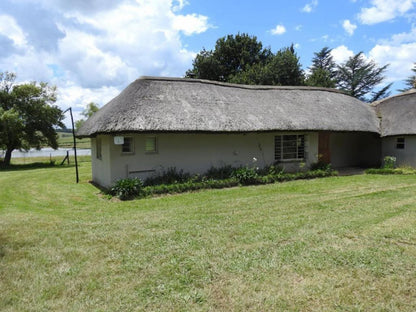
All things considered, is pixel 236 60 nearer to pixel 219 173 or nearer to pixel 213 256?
pixel 219 173

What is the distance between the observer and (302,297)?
350cm

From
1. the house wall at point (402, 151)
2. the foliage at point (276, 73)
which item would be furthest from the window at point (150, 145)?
the foliage at point (276, 73)

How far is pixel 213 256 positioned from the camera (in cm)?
463

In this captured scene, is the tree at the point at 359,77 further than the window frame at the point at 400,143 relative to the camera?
Yes

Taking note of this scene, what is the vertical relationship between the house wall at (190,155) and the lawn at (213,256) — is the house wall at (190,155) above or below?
above

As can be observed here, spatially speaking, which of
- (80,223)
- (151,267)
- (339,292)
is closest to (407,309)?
(339,292)

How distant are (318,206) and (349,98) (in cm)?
1339

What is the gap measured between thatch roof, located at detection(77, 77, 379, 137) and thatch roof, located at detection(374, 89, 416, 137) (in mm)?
630

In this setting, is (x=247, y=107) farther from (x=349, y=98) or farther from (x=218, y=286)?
(x=218, y=286)

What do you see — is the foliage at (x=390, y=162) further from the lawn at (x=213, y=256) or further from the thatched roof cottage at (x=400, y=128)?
the lawn at (x=213, y=256)

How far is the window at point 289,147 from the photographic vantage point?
14617 mm

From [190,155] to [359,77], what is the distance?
36995mm

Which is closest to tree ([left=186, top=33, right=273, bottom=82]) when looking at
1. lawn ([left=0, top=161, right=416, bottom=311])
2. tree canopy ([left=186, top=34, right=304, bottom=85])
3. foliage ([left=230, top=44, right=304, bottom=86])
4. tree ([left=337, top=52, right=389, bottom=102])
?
tree canopy ([left=186, top=34, right=304, bottom=85])

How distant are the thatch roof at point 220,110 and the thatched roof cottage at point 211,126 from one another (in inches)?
1.5
